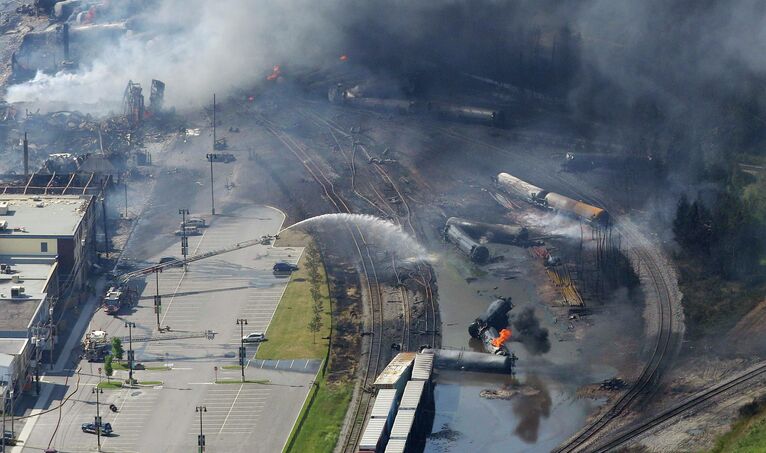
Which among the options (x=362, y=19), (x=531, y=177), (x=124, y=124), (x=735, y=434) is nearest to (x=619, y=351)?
(x=735, y=434)

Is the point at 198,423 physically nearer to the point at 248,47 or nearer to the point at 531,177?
the point at 531,177

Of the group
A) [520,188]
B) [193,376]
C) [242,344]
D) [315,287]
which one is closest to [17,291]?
[193,376]

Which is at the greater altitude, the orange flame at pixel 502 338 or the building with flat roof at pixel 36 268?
the building with flat roof at pixel 36 268

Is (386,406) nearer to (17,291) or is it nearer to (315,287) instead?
(315,287)

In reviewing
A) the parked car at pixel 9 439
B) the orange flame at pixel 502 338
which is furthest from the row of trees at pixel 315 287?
the parked car at pixel 9 439

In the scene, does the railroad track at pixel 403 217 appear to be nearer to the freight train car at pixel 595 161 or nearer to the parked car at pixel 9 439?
the freight train car at pixel 595 161
